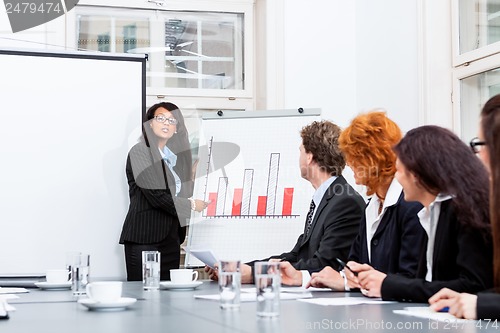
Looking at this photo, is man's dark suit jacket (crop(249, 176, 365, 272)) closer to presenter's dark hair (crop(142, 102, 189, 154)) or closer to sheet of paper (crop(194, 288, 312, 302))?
sheet of paper (crop(194, 288, 312, 302))

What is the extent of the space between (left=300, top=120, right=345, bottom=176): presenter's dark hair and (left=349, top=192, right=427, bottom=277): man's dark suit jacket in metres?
0.74

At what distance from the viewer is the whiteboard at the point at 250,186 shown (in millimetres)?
3980

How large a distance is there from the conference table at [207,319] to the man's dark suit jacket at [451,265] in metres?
0.06

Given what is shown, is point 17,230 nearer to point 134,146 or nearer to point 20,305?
point 134,146

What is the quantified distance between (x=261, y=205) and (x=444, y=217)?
2.12 metres

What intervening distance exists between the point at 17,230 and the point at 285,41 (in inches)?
86.5

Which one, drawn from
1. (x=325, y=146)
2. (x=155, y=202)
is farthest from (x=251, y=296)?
(x=155, y=202)

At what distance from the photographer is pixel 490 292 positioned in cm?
169

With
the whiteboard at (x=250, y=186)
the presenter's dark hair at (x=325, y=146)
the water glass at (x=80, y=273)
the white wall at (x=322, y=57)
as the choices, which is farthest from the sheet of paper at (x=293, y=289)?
the white wall at (x=322, y=57)

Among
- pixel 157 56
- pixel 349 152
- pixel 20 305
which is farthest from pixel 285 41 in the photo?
pixel 20 305

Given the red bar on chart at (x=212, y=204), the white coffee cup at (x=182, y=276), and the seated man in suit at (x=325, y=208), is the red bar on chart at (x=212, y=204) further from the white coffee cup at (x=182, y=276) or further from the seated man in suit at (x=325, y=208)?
the white coffee cup at (x=182, y=276)

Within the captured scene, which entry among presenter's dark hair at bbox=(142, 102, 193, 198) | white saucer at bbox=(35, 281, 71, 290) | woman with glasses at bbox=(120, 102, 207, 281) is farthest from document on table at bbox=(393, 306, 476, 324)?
presenter's dark hair at bbox=(142, 102, 193, 198)

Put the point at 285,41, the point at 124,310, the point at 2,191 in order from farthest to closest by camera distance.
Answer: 1. the point at 285,41
2. the point at 2,191
3. the point at 124,310

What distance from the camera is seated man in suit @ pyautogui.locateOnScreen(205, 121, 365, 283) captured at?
113 inches
